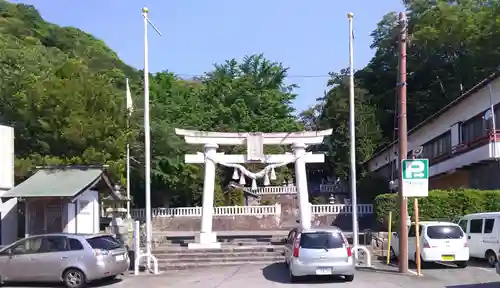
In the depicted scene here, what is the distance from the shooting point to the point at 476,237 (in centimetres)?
2153

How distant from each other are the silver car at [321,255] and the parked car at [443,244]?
3989 mm

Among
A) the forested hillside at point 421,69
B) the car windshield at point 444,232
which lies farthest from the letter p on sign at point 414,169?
the forested hillside at point 421,69

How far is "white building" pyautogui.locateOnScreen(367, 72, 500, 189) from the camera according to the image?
95.1ft

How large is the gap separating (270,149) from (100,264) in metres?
32.3

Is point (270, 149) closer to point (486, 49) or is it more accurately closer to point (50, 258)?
point (486, 49)

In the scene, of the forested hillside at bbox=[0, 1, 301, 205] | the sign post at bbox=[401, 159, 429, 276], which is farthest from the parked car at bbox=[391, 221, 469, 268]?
the forested hillside at bbox=[0, 1, 301, 205]

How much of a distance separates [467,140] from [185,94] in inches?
1119

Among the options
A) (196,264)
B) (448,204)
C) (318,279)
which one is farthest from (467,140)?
(318,279)

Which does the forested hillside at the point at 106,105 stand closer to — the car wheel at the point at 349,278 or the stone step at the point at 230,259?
the stone step at the point at 230,259

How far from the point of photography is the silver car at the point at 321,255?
1706 cm

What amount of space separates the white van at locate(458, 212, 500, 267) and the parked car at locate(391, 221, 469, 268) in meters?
1.04

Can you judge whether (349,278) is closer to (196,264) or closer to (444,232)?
(444,232)

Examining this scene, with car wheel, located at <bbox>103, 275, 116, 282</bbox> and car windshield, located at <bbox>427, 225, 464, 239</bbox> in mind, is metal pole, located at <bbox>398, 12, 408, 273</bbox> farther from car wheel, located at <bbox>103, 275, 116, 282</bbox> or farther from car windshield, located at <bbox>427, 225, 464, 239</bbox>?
car wheel, located at <bbox>103, 275, 116, 282</bbox>

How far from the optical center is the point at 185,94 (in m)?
55.6
